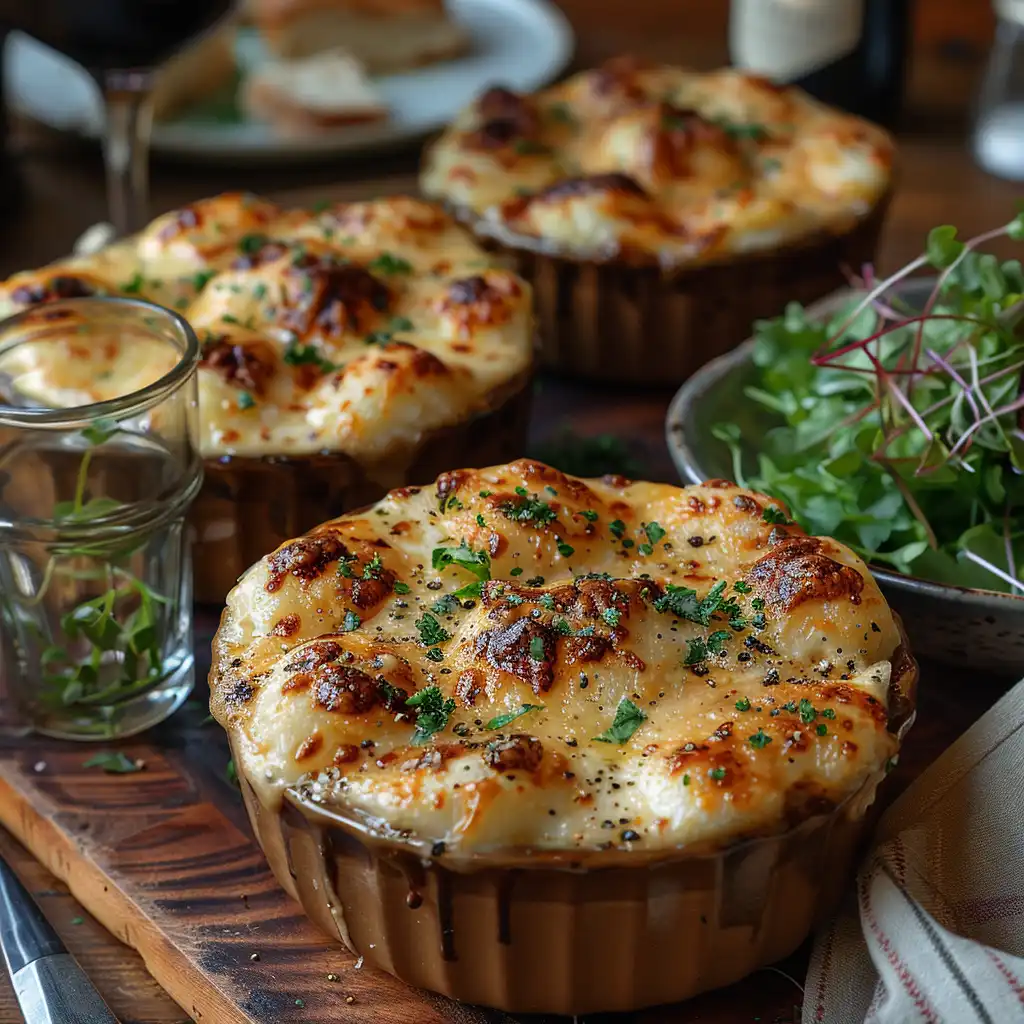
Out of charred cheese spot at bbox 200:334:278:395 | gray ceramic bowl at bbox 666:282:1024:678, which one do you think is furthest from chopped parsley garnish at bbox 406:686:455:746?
charred cheese spot at bbox 200:334:278:395

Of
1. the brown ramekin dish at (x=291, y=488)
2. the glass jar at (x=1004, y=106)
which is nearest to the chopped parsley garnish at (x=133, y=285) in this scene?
the brown ramekin dish at (x=291, y=488)

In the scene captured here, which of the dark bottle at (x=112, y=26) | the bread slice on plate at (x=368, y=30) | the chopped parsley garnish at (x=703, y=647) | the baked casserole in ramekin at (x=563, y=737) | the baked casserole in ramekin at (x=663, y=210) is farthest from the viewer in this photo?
the bread slice on plate at (x=368, y=30)

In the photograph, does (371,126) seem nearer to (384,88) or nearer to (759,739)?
(384,88)

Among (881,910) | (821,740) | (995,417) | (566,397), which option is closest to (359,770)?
(821,740)

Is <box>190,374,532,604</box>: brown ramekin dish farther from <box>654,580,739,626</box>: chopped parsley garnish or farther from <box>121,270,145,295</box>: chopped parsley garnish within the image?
<box>654,580,739,626</box>: chopped parsley garnish

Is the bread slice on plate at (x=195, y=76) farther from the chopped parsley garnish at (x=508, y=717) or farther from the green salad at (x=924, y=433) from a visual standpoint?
the chopped parsley garnish at (x=508, y=717)

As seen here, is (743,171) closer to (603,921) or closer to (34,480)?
(34,480)

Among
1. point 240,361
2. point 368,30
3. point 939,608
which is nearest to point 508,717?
point 939,608
